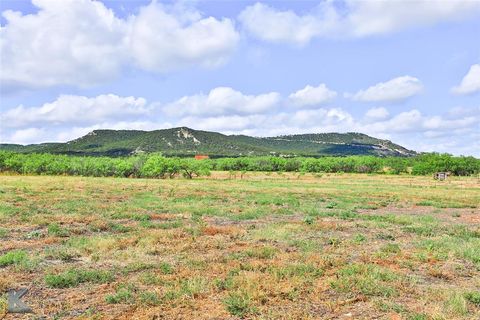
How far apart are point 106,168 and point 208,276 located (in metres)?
113

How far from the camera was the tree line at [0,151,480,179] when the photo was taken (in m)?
115

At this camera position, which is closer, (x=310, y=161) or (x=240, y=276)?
(x=240, y=276)

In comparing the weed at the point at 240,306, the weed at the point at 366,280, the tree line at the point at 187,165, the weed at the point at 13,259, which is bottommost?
the weed at the point at 13,259

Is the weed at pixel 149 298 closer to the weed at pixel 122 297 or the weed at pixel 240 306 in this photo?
the weed at pixel 122 297

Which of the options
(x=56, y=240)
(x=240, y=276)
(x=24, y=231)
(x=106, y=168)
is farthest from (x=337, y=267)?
(x=106, y=168)

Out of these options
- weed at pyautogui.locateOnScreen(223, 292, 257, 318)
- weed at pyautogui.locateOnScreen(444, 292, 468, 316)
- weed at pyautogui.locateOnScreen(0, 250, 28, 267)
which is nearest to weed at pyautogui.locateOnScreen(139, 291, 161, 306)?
weed at pyautogui.locateOnScreen(223, 292, 257, 318)

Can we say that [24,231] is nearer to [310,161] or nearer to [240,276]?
[240,276]

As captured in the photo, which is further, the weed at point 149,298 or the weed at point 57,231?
the weed at point 57,231

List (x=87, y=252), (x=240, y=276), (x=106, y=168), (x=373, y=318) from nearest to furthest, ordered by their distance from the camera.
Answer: (x=373, y=318), (x=240, y=276), (x=87, y=252), (x=106, y=168)

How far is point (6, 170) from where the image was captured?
419 feet

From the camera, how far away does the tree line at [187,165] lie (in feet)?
376

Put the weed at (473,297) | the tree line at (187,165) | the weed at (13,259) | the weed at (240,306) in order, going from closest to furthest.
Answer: the weed at (240,306), the weed at (473,297), the weed at (13,259), the tree line at (187,165)

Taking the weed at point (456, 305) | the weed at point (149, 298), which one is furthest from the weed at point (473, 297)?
the weed at point (149, 298)

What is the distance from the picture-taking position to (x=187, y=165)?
377 feet
